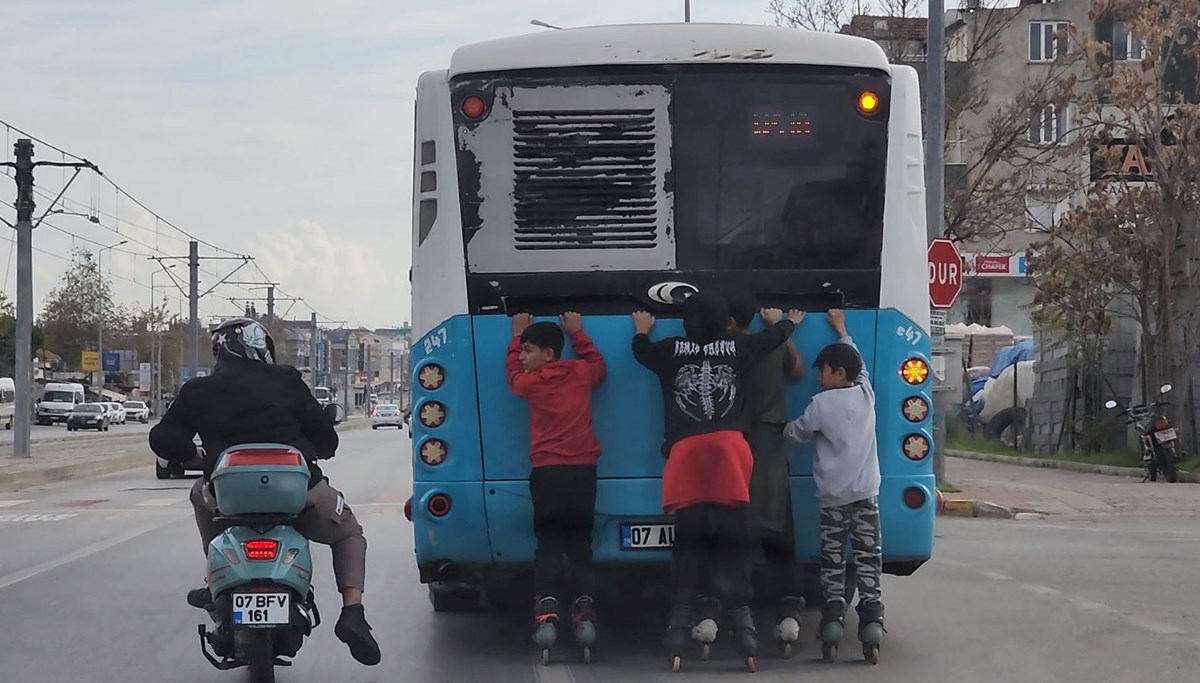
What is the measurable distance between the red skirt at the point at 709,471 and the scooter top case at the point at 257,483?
1956 mm

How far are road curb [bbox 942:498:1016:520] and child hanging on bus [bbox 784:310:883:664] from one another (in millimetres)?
10103

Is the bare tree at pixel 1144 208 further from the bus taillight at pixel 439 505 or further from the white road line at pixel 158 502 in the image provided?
the bus taillight at pixel 439 505

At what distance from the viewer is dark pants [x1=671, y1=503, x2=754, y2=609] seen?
735 centimetres

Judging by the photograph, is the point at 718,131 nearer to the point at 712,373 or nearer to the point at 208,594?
the point at 712,373

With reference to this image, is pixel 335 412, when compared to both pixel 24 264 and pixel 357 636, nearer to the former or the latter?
pixel 357 636

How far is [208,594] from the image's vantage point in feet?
21.9

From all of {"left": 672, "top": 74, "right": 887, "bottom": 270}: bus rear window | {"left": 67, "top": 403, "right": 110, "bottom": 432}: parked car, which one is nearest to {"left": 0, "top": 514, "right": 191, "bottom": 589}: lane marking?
{"left": 672, "top": 74, "right": 887, "bottom": 270}: bus rear window

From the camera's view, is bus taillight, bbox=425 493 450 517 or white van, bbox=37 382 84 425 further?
white van, bbox=37 382 84 425

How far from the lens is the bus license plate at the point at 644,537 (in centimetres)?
768

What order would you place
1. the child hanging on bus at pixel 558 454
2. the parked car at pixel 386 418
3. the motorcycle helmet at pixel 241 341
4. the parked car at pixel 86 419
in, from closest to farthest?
the motorcycle helmet at pixel 241 341 → the child hanging on bus at pixel 558 454 → the parked car at pixel 86 419 → the parked car at pixel 386 418

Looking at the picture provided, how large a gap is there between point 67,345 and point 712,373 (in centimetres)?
12116

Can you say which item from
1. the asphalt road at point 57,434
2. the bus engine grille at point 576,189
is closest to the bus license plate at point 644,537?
the bus engine grille at point 576,189

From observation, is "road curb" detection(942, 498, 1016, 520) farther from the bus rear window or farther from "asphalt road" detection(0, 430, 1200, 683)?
the bus rear window

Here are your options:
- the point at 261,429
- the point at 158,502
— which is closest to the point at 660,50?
the point at 261,429
